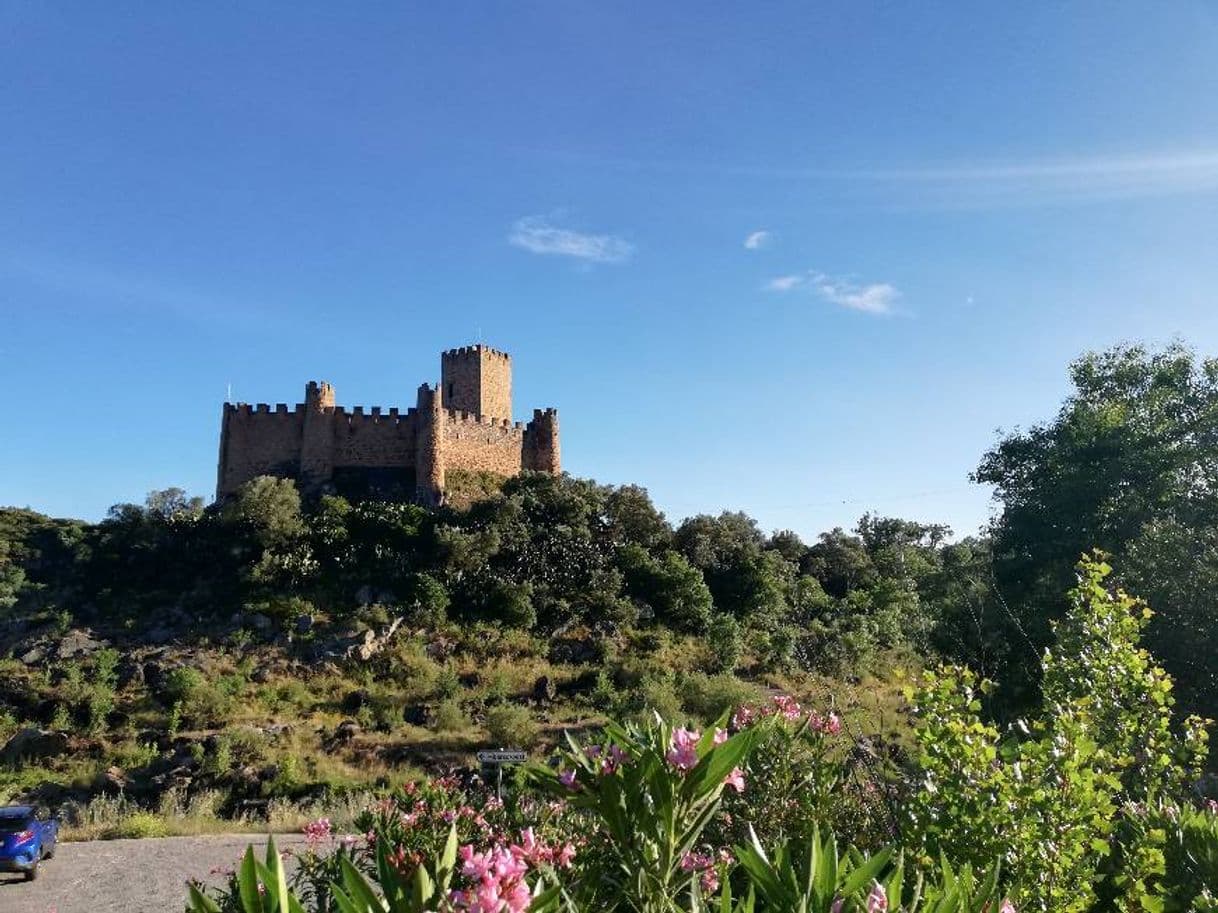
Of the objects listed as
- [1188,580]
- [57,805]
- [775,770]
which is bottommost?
[57,805]

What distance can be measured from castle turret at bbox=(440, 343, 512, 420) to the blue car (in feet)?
84.8

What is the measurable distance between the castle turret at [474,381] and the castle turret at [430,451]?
2.67 metres

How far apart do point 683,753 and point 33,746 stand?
2314 cm

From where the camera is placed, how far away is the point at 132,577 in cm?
3141

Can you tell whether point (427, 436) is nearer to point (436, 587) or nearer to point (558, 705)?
point (436, 587)

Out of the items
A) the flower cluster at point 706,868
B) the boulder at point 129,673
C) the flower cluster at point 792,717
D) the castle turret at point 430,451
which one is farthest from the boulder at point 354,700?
the flower cluster at point 706,868

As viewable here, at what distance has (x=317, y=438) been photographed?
114 ft

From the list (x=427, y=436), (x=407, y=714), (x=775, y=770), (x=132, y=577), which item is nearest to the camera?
(x=775, y=770)

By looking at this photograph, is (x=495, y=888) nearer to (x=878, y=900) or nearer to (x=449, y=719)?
(x=878, y=900)

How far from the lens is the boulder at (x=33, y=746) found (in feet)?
64.8

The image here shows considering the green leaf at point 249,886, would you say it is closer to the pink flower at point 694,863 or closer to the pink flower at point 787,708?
the pink flower at point 694,863

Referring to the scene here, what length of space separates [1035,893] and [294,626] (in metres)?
26.5

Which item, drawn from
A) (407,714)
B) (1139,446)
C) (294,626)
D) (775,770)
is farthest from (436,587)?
(775,770)

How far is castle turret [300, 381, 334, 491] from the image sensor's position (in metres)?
34.5
